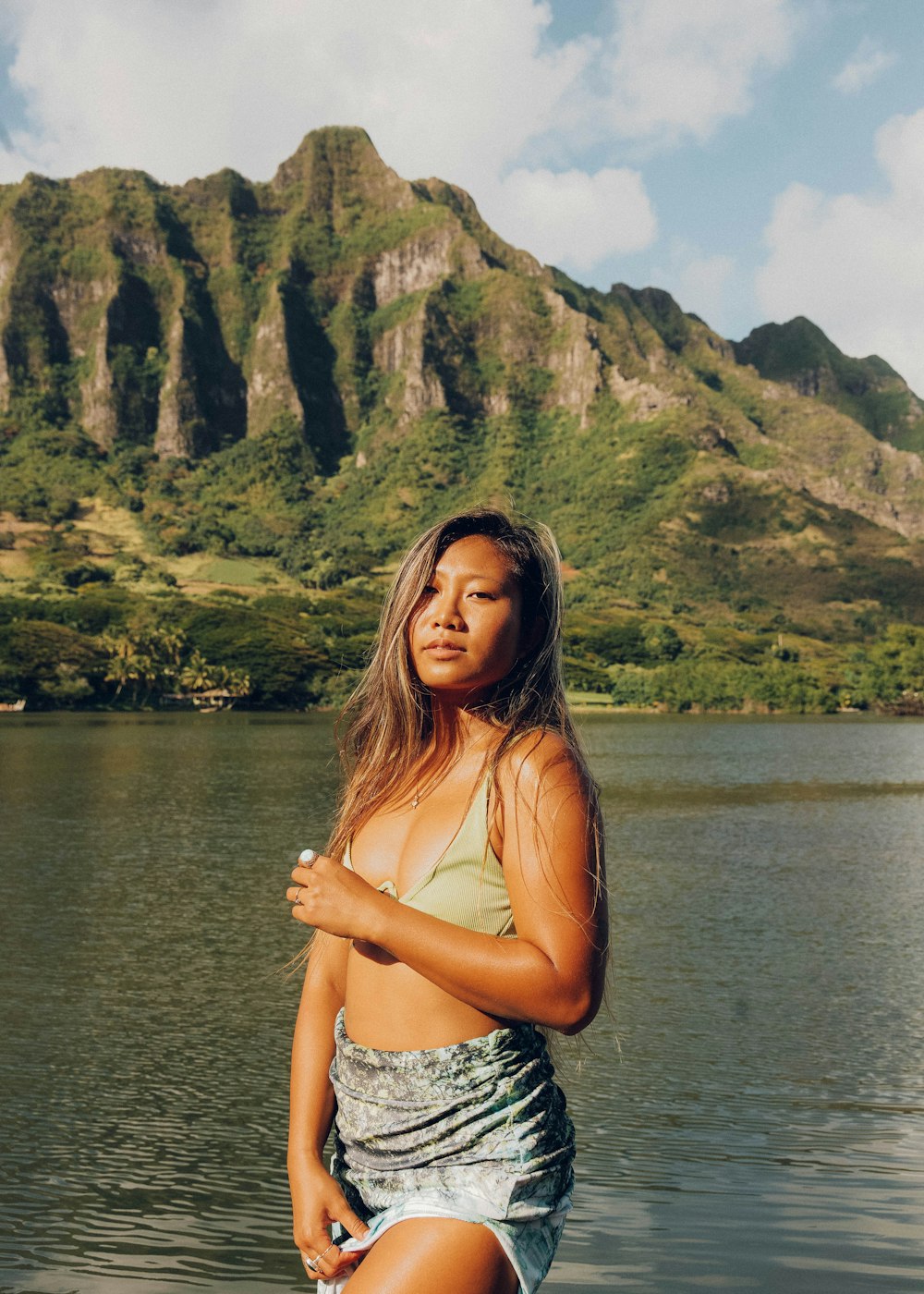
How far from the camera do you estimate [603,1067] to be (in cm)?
828

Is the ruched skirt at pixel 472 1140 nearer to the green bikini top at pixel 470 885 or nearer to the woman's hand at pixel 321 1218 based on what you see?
the woman's hand at pixel 321 1218

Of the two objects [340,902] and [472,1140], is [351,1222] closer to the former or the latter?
[472,1140]

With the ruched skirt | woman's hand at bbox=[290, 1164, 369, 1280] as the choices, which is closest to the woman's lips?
the ruched skirt

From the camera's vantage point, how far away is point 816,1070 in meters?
8.18

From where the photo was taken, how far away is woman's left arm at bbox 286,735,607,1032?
6.42 ft

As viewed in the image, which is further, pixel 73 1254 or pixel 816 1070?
→ pixel 816 1070

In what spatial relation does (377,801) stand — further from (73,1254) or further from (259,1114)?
(259,1114)

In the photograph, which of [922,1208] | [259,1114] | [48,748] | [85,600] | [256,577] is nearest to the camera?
[922,1208]

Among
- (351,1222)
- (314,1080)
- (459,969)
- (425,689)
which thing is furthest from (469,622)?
(351,1222)

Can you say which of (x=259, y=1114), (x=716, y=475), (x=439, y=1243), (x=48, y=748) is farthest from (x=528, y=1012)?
(x=716, y=475)

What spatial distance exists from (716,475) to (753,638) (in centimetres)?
5167

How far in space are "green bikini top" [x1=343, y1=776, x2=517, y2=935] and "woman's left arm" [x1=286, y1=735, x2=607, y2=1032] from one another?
0.05 metres

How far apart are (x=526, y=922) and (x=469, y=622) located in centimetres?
53

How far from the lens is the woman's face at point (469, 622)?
224cm
